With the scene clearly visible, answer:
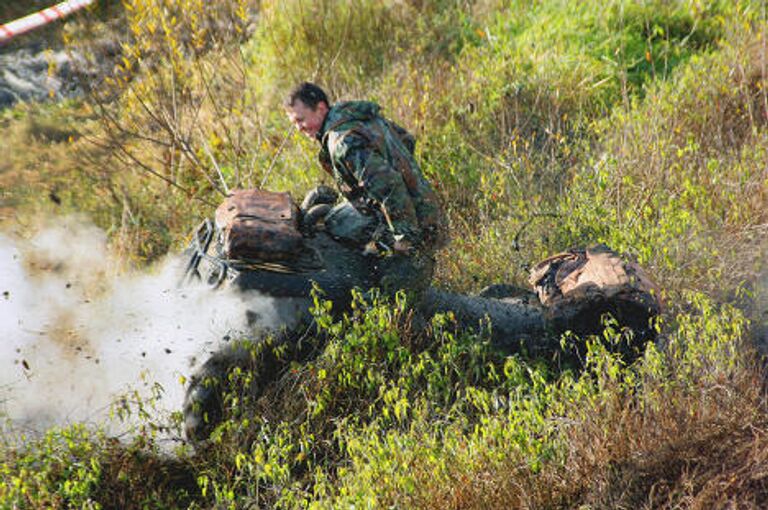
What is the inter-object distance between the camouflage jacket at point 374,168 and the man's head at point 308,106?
0.04m

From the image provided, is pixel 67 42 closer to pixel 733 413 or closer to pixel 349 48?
pixel 349 48

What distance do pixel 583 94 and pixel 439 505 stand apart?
4486 millimetres

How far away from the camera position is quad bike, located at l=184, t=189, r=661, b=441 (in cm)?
370

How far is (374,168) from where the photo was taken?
3789 mm

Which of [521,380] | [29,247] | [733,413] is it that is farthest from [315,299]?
[29,247]

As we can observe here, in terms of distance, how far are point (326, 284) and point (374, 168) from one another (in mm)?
618

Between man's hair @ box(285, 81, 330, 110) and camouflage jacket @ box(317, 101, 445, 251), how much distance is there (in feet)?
0.30

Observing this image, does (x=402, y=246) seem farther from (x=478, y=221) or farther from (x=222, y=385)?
(x=478, y=221)

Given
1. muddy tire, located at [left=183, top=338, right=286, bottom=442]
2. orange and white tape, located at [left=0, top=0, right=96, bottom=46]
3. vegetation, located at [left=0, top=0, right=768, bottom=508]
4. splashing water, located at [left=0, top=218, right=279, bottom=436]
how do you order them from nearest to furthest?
vegetation, located at [left=0, top=0, right=768, bottom=508], muddy tire, located at [left=183, top=338, right=286, bottom=442], splashing water, located at [left=0, top=218, right=279, bottom=436], orange and white tape, located at [left=0, top=0, right=96, bottom=46]

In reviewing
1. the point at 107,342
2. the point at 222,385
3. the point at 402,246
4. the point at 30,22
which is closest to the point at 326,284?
→ the point at 402,246

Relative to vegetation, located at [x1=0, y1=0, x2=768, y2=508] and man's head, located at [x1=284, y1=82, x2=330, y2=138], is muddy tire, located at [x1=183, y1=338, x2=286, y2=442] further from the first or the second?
man's head, located at [x1=284, y1=82, x2=330, y2=138]

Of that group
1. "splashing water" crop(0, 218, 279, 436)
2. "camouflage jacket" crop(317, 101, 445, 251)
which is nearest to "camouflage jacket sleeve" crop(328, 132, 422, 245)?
"camouflage jacket" crop(317, 101, 445, 251)

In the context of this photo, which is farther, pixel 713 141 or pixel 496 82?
pixel 496 82

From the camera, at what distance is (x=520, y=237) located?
5.12 m
